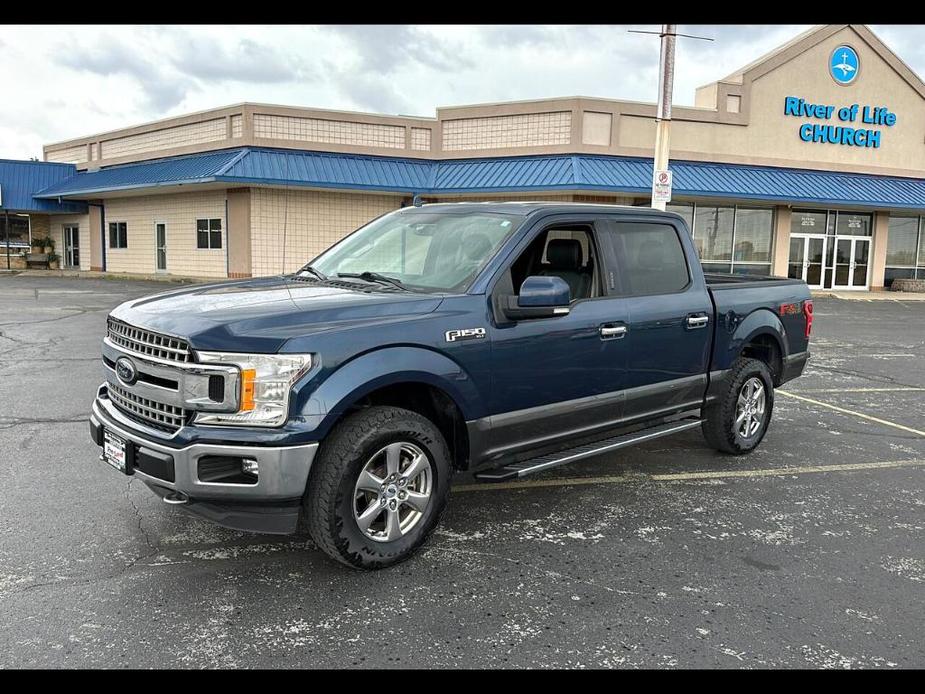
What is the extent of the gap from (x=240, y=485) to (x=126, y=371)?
39.2 inches

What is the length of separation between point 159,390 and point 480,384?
1.70m

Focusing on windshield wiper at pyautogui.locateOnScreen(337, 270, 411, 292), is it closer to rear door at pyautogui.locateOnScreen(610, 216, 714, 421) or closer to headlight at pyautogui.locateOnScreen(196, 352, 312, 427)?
headlight at pyautogui.locateOnScreen(196, 352, 312, 427)

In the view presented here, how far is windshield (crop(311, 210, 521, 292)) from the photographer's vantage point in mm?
4625

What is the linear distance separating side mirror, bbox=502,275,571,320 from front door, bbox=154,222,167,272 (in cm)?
2892

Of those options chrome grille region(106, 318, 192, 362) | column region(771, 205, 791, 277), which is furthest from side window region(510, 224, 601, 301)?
column region(771, 205, 791, 277)

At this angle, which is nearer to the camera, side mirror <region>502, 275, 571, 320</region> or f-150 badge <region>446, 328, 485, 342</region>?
f-150 badge <region>446, 328, 485, 342</region>

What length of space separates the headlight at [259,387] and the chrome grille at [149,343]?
14 centimetres

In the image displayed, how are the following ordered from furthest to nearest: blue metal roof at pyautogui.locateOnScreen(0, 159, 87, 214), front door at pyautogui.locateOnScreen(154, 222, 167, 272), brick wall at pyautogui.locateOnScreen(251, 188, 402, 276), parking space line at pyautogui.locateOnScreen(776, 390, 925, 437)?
blue metal roof at pyautogui.locateOnScreen(0, 159, 87, 214), front door at pyautogui.locateOnScreen(154, 222, 167, 272), brick wall at pyautogui.locateOnScreen(251, 188, 402, 276), parking space line at pyautogui.locateOnScreen(776, 390, 925, 437)

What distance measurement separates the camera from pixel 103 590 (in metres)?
3.69

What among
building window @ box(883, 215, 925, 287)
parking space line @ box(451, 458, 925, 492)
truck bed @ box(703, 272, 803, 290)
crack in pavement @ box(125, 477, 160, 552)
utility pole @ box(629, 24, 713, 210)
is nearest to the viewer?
crack in pavement @ box(125, 477, 160, 552)

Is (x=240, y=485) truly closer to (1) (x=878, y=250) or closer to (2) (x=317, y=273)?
(2) (x=317, y=273)

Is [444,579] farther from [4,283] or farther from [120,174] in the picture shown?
[120,174]

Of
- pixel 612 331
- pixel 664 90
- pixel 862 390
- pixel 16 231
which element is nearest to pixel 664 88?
pixel 664 90
